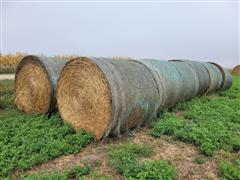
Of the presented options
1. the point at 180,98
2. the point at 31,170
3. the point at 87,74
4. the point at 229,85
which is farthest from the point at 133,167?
the point at 229,85

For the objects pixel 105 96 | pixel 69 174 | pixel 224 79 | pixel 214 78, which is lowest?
pixel 69 174

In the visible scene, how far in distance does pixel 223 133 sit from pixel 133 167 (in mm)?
2398

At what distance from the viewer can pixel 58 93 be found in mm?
6469

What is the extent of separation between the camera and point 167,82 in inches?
287

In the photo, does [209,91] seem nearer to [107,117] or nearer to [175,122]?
[175,122]

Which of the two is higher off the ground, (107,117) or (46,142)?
(107,117)

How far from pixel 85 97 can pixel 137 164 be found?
188 centimetres

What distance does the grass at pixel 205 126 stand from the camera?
565 centimetres

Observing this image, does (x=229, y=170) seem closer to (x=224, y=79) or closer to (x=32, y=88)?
(x=32, y=88)

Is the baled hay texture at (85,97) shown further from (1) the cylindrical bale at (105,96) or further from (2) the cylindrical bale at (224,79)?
(2) the cylindrical bale at (224,79)

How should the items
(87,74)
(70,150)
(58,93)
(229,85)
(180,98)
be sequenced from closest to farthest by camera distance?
(70,150) < (87,74) < (58,93) < (180,98) < (229,85)

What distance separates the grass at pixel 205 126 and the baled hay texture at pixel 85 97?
119cm

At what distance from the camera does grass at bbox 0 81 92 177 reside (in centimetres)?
477

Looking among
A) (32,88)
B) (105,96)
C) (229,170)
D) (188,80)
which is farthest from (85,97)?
(188,80)
